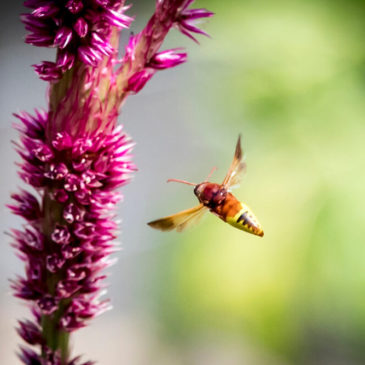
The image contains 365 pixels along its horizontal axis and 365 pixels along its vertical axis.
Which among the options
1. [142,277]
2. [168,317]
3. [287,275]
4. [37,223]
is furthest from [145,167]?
[37,223]

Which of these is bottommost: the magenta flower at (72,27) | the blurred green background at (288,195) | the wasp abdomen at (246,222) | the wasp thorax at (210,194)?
the wasp abdomen at (246,222)

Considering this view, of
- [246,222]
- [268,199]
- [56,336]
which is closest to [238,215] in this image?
[246,222]

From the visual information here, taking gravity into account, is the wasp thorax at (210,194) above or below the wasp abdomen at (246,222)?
above

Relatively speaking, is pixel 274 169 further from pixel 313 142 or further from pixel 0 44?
pixel 0 44

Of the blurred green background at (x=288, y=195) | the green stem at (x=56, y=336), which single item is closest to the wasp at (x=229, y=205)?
the green stem at (x=56, y=336)

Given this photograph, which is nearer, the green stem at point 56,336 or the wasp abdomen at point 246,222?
the green stem at point 56,336

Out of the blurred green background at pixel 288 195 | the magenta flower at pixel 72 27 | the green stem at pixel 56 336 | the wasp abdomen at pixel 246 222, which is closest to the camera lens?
the magenta flower at pixel 72 27

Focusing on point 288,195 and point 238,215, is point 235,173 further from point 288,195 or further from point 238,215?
point 288,195

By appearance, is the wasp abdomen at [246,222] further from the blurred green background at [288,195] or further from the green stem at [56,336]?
the blurred green background at [288,195]

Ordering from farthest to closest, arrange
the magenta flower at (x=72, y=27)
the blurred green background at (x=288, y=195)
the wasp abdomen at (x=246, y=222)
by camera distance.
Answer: the blurred green background at (x=288, y=195)
the wasp abdomen at (x=246, y=222)
the magenta flower at (x=72, y=27)
